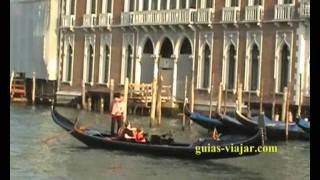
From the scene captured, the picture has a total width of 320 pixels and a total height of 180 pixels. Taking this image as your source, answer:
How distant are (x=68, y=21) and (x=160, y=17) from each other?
5.89m

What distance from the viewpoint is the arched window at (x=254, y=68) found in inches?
849

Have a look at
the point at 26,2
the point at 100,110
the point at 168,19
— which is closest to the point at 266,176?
the point at 168,19

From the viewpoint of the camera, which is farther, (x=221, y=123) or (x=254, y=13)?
(x=254, y=13)

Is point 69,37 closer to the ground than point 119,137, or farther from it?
farther from it

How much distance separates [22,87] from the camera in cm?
3142

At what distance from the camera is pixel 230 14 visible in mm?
22484

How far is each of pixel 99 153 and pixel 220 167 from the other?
2.40m

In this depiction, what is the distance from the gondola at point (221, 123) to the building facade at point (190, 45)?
2.14m

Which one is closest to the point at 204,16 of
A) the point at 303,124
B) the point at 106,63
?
the point at 106,63

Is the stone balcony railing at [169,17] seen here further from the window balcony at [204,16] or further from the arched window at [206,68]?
the arched window at [206,68]

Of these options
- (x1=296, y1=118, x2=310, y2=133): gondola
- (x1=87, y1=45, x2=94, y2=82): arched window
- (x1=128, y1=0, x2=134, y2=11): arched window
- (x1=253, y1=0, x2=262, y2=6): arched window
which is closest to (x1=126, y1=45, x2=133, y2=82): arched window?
(x1=128, y1=0, x2=134, y2=11): arched window

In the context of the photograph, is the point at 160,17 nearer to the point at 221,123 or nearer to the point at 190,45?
the point at 190,45

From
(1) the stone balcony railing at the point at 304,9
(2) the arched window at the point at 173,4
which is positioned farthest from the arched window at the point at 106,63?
(1) the stone balcony railing at the point at 304,9

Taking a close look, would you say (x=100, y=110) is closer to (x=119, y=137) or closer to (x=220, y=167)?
(x=119, y=137)
